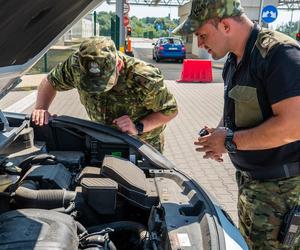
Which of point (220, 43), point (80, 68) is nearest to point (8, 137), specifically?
point (80, 68)

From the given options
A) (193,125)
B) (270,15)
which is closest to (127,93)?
(193,125)

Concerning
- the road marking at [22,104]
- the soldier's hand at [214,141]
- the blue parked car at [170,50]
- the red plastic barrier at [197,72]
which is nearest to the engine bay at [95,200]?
the soldier's hand at [214,141]

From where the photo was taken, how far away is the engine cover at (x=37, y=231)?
155cm

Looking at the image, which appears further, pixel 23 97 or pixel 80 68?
pixel 23 97

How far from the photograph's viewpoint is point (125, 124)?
2.91 meters

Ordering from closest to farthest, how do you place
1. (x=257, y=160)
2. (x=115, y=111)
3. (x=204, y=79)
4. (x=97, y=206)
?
1. (x=97, y=206)
2. (x=257, y=160)
3. (x=115, y=111)
4. (x=204, y=79)

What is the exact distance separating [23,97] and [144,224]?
8.03 m

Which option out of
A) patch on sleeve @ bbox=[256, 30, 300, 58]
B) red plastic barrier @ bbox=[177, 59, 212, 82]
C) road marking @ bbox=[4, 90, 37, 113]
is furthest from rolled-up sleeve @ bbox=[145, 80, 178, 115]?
red plastic barrier @ bbox=[177, 59, 212, 82]

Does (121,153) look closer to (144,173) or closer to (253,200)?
(144,173)

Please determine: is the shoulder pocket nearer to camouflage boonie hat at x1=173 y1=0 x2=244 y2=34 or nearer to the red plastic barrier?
camouflage boonie hat at x1=173 y1=0 x2=244 y2=34

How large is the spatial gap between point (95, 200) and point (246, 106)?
956mm

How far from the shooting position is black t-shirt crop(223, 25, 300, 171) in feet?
6.49

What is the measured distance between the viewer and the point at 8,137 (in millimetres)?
2416

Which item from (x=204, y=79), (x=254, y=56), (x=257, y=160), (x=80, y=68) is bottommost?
(x=204, y=79)
